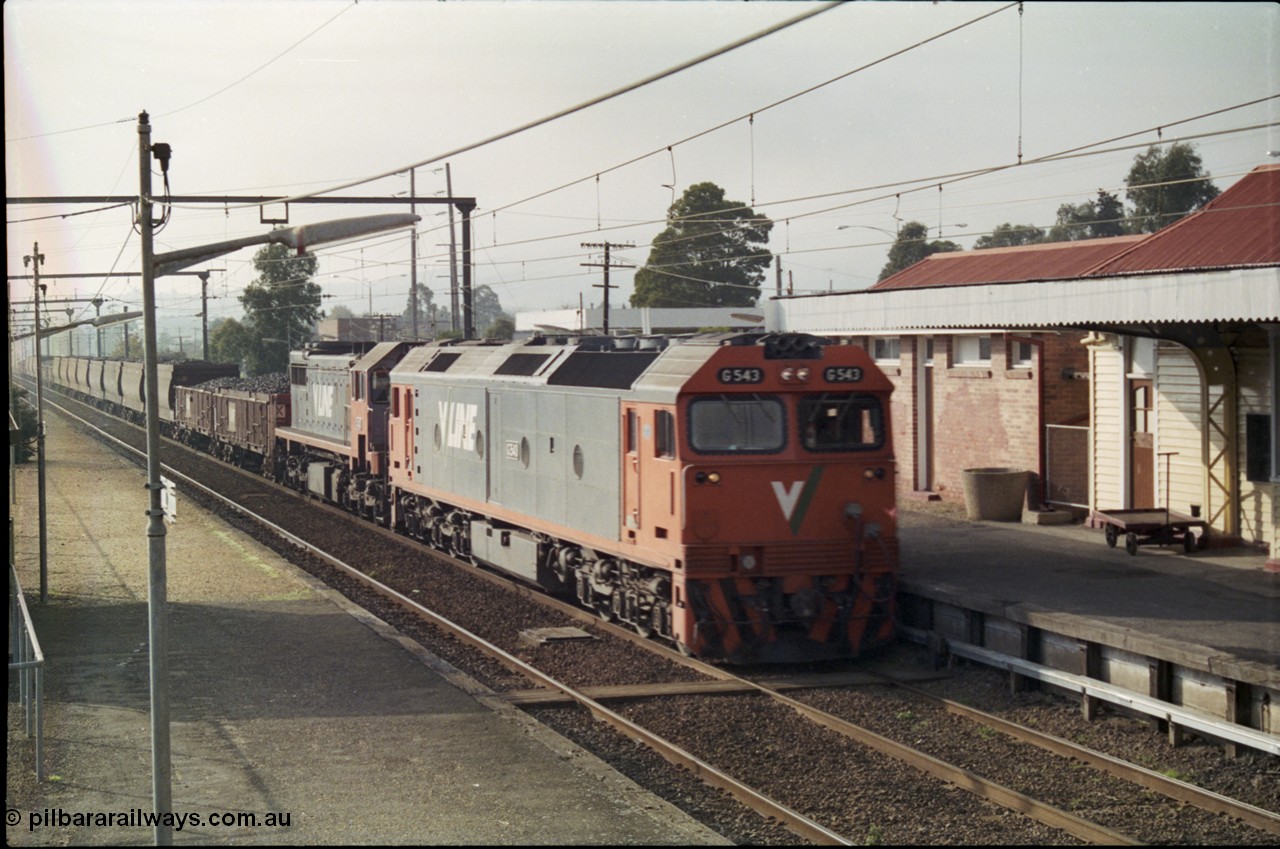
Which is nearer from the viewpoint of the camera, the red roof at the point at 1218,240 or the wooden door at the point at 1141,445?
the red roof at the point at 1218,240

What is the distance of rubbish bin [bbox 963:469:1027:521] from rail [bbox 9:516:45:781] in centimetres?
1301

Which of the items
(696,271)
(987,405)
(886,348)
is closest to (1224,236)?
(987,405)

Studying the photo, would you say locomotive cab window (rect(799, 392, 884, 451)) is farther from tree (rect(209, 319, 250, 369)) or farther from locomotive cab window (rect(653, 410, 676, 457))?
tree (rect(209, 319, 250, 369))

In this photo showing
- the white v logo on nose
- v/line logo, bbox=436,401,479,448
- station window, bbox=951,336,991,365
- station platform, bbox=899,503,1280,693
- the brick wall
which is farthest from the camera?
station window, bbox=951,336,991,365

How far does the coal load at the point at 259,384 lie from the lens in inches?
1392

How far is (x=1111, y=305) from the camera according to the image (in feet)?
52.3

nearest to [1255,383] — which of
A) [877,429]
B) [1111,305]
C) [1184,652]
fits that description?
[1111,305]

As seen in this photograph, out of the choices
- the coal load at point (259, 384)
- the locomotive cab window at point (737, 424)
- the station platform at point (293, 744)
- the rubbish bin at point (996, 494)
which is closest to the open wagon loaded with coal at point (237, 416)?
the coal load at point (259, 384)

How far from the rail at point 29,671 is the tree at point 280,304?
4705cm

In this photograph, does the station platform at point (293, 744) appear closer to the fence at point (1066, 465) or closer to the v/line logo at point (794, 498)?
the v/line logo at point (794, 498)

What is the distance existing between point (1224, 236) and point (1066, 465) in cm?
456

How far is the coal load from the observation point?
35.4m

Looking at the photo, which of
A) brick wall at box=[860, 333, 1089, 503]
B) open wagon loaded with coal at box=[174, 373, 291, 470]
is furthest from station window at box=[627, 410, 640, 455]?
open wagon loaded with coal at box=[174, 373, 291, 470]

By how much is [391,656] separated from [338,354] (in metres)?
→ 17.2
